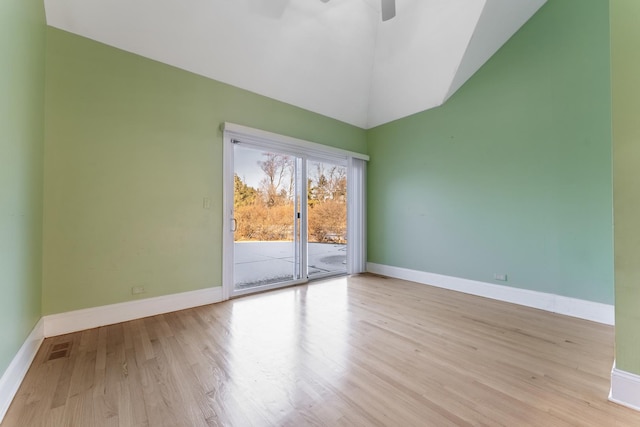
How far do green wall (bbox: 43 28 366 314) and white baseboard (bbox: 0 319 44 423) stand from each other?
346 millimetres

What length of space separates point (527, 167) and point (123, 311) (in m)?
4.86

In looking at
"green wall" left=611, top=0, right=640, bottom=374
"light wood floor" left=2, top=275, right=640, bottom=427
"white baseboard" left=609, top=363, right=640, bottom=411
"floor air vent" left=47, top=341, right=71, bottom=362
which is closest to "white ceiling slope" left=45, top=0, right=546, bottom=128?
"green wall" left=611, top=0, right=640, bottom=374

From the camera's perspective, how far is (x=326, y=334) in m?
2.37

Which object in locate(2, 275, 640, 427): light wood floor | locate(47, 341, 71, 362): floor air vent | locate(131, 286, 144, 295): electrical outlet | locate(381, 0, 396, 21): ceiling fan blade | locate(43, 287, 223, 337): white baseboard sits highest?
locate(381, 0, 396, 21): ceiling fan blade

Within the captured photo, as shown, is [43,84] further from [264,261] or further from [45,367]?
[264,261]

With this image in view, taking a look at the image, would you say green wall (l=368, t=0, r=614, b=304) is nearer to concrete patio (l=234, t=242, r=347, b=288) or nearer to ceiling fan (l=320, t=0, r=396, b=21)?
concrete patio (l=234, t=242, r=347, b=288)

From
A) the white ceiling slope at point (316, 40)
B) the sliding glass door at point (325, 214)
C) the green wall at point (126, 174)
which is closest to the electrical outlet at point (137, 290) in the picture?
the green wall at point (126, 174)

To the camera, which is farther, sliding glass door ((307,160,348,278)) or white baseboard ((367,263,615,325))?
sliding glass door ((307,160,348,278))

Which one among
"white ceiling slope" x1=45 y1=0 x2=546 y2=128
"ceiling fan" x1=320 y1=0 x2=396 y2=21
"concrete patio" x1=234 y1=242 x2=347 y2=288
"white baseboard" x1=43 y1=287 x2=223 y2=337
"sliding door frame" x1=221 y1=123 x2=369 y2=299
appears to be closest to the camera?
"white baseboard" x1=43 y1=287 x2=223 y2=337

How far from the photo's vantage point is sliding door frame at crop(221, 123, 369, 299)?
3328mm

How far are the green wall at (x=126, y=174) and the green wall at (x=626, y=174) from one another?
3.46 m

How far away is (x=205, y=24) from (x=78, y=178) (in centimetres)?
208

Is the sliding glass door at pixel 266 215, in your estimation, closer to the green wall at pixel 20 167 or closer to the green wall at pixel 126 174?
the green wall at pixel 126 174

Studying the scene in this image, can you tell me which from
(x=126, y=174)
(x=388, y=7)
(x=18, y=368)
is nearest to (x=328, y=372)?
(x=18, y=368)
